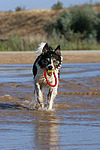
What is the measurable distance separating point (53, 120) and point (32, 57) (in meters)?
17.4

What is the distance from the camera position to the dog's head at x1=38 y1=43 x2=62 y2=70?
29.1 feet

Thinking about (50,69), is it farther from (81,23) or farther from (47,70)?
(81,23)

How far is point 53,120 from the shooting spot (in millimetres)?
7977

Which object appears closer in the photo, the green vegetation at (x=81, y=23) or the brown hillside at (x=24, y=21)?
the green vegetation at (x=81, y=23)

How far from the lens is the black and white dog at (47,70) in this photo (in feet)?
29.3

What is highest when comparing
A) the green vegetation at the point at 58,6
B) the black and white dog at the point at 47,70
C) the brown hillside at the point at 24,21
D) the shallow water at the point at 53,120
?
the black and white dog at the point at 47,70

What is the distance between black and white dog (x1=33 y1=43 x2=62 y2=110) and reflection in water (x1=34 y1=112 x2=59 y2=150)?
0.76m

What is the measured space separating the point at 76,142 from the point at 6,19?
89438 millimetres

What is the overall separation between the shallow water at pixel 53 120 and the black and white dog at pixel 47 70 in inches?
15.7

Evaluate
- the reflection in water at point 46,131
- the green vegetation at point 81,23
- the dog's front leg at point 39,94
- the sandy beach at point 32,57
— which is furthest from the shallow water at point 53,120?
the green vegetation at point 81,23

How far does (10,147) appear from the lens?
18.4 ft

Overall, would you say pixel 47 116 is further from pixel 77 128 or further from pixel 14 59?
pixel 14 59

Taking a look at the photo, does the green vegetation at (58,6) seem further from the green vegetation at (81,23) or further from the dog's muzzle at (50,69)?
the dog's muzzle at (50,69)

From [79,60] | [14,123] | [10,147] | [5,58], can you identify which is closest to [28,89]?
[14,123]
